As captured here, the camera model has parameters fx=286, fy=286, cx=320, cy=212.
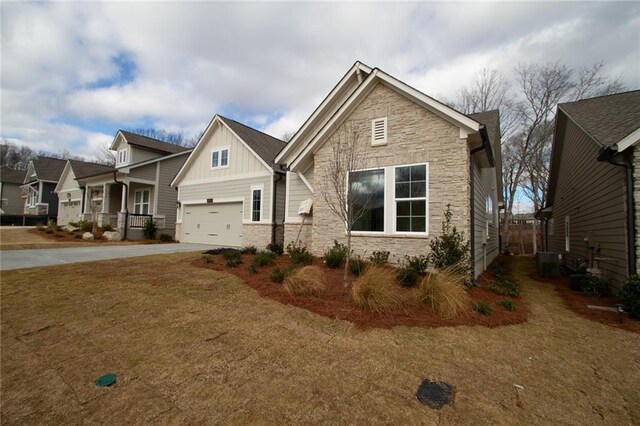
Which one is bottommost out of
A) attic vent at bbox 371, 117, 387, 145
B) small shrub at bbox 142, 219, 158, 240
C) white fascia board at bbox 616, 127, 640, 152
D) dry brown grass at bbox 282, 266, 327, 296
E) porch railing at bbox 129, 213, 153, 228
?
dry brown grass at bbox 282, 266, 327, 296

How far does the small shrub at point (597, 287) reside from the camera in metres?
7.43

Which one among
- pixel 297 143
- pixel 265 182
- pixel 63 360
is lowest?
pixel 63 360

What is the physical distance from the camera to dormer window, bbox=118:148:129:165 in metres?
21.2

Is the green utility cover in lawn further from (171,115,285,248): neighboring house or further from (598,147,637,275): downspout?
(171,115,285,248): neighboring house

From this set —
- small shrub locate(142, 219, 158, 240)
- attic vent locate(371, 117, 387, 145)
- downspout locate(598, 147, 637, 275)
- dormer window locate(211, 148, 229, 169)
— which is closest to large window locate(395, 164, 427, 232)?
attic vent locate(371, 117, 387, 145)

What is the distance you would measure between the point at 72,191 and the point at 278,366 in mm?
32180

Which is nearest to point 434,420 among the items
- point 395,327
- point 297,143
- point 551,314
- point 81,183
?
point 395,327

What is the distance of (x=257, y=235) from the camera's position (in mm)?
13438

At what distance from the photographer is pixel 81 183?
23.1m

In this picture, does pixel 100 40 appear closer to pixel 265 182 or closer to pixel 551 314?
pixel 265 182

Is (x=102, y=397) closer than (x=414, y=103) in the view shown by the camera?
Yes

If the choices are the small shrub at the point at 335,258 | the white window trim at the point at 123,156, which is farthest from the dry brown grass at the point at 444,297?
the white window trim at the point at 123,156

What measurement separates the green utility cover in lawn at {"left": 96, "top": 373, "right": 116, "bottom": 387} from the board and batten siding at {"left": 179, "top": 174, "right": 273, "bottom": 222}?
9998mm

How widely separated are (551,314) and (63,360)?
8352mm
